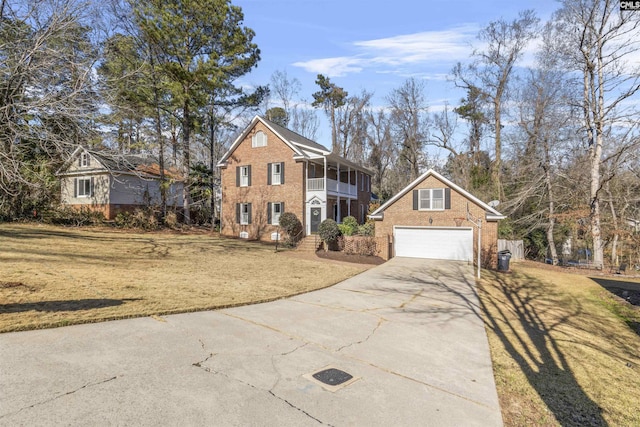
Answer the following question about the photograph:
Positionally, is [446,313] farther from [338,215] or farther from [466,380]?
[338,215]

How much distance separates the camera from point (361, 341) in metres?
6.25

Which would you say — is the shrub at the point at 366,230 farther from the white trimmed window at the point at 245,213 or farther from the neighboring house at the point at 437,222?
the white trimmed window at the point at 245,213

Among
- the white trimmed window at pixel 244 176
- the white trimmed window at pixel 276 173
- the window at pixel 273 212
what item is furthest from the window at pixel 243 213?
the white trimmed window at pixel 276 173

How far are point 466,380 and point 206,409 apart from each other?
3.65m

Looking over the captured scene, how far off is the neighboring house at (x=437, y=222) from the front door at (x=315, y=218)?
13.3ft

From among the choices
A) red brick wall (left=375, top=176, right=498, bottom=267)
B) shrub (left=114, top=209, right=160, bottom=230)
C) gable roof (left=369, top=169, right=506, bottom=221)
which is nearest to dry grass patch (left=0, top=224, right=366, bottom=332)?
shrub (left=114, top=209, right=160, bottom=230)

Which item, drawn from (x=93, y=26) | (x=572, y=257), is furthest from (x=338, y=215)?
(x=572, y=257)

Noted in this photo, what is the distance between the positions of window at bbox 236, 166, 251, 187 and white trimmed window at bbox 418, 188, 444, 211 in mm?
12596

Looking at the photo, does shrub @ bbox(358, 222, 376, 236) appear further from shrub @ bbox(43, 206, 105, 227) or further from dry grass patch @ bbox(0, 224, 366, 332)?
shrub @ bbox(43, 206, 105, 227)

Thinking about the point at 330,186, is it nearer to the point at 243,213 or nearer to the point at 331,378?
the point at 243,213

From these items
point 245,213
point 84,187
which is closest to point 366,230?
point 245,213

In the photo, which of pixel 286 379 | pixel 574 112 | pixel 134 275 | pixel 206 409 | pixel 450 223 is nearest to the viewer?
pixel 206 409

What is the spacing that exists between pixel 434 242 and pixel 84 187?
84.3ft

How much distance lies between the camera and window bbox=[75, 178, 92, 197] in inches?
1006
